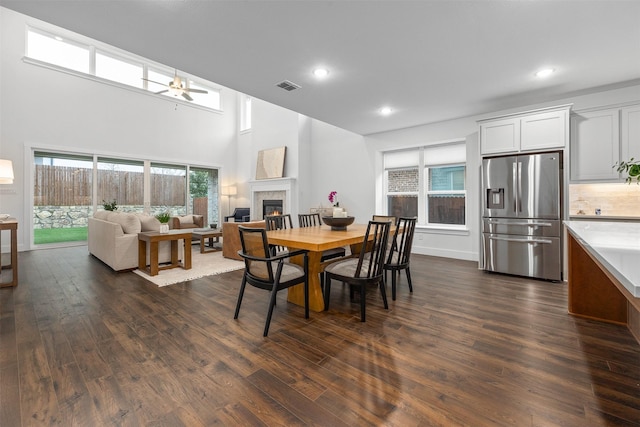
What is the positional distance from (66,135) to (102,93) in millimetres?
1288

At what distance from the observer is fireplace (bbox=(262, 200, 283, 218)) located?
24.1 feet

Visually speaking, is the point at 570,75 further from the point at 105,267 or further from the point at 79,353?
the point at 105,267

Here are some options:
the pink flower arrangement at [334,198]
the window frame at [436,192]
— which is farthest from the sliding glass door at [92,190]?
the window frame at [436,192]

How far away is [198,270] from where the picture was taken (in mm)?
4160

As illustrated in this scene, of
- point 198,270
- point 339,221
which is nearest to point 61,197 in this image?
point 198,270

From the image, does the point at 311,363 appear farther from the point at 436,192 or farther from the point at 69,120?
the point at 69,120

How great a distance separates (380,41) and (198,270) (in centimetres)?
378

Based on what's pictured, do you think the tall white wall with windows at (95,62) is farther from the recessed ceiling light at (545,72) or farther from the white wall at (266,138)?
the recessed ceiling light at (545,72)

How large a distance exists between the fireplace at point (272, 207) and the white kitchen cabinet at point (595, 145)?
18.9 ft

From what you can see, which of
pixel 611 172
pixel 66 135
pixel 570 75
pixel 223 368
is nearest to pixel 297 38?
pixel 223 368

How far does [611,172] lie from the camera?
362cm

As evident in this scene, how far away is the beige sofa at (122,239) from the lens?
4.01 metres

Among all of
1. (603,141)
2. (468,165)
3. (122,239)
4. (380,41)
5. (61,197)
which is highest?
(380,41)

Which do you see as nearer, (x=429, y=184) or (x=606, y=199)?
(x=606, y=199)
